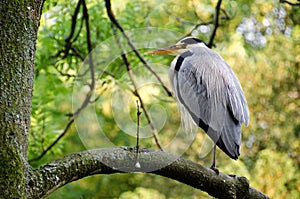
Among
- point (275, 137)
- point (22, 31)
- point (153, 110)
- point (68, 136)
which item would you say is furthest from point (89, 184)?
point (22, 31)

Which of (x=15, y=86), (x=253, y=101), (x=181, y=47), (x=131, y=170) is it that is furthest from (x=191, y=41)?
(x=253, y=101)

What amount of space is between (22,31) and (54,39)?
96.4 inches

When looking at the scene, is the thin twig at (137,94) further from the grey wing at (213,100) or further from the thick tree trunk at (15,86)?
the thick tree trunk at (15,86)

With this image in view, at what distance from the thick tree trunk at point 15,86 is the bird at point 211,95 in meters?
1.38

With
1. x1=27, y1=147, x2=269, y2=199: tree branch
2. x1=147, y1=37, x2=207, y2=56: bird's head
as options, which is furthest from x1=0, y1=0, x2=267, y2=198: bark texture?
x1=147, y1=37, x2=207, y2=56: bird's head

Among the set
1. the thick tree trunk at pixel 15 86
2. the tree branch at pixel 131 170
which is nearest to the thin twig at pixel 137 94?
the tree branch at pixel 131 170

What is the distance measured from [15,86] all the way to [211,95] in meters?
→ 1.56

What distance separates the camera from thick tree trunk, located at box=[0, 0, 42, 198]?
5.53 ft

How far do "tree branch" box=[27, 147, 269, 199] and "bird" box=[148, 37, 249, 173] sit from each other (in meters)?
0.66

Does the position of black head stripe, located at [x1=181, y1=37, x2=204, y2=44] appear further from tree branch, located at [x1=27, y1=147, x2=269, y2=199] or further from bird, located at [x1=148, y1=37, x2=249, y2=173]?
tree branch, located at [x1=27, y1=147, x2=269, y2=199]

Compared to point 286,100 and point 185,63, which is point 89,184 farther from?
point 185,63

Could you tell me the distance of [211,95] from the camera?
A: 10.3ft

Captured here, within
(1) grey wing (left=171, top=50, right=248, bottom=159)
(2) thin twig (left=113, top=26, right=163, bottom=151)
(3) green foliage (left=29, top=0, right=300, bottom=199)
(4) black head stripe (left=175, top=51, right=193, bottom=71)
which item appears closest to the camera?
(1) grey wing (left=171, top=50, right=248, bottom=159)

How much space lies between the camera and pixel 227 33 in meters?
8.21
